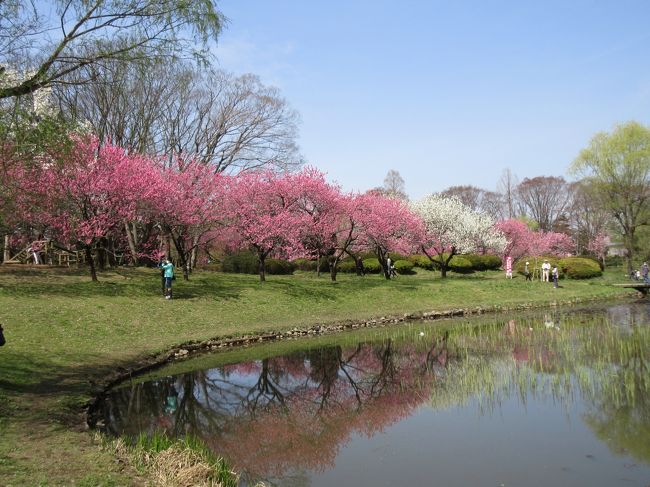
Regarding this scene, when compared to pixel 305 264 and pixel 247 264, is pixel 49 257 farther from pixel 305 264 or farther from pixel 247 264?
pixel 305 264

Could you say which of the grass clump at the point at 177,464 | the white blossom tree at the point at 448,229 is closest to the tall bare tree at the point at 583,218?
the white blossom tree at the point at 448,229

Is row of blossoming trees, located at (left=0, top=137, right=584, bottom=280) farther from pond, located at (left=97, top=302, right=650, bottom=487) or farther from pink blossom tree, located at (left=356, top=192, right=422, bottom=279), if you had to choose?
pond, located at (left=97, top=302, right=650, bottom=487)

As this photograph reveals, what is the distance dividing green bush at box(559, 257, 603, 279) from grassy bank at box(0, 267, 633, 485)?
15.5 feet

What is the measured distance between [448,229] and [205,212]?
2206 cm

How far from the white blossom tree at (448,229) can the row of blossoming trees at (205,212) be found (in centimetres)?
10

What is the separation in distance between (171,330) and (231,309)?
4348 millimetres

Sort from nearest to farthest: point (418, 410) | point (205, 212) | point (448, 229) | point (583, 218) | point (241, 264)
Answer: point (418, 410) → point (205, 212) → point (241, 264) → point (448, 229) → point (583, 218)

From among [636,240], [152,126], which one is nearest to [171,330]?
[152,126]

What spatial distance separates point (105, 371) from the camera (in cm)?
1378

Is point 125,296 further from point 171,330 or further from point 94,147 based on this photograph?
point 94,147

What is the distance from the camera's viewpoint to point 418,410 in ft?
34.0

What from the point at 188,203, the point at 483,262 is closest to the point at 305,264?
the point at 483,262

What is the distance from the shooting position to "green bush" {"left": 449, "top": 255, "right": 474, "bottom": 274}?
4788 cm

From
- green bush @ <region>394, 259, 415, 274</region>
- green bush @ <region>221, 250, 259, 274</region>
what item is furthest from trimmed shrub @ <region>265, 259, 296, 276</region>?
green bush @ <region>394, 259, 415, 274</region>
